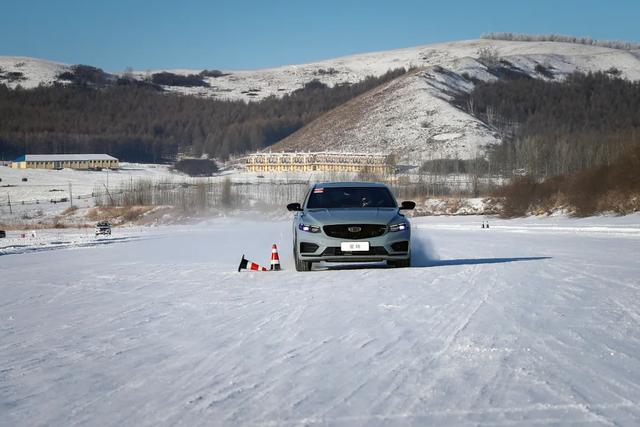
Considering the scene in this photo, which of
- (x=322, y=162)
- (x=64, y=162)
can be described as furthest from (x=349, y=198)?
(x=64, y=162)

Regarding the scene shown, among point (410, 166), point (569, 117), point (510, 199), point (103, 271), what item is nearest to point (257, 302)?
point (103, 271)

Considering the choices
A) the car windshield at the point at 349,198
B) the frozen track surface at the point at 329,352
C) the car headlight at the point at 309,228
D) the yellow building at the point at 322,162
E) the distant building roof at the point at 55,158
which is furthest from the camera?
the distant building roof at the point at 55,158

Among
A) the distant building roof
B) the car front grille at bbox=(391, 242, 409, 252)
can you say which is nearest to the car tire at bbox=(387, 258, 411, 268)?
the car front grille at bbox=(391, 242, 409, 252)

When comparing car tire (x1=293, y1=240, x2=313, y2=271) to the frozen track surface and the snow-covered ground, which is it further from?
the snow-covered ground

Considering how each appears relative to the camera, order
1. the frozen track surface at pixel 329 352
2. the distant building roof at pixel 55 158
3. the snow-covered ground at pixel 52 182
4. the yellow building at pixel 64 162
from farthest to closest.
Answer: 1. the distant building roof at pixel 55 158
2. the yellow building at pixel 64 162
3. the snow-covered ground at pixel 52 182
4. the frozen track surface at pixel 329 352

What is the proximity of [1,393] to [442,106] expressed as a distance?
18476cm

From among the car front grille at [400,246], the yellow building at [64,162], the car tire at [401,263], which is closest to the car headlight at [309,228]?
the car front grille at [400,246]

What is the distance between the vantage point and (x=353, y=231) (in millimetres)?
15320

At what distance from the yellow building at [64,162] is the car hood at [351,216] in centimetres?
17169

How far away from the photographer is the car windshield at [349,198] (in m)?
16.8

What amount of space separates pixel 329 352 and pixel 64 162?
187 m

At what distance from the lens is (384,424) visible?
5.47 m

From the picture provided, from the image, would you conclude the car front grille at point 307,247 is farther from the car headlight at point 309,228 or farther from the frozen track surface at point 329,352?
the frozen track surface at point 329,352

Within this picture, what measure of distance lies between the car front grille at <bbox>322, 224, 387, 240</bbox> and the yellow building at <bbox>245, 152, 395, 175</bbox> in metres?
123
